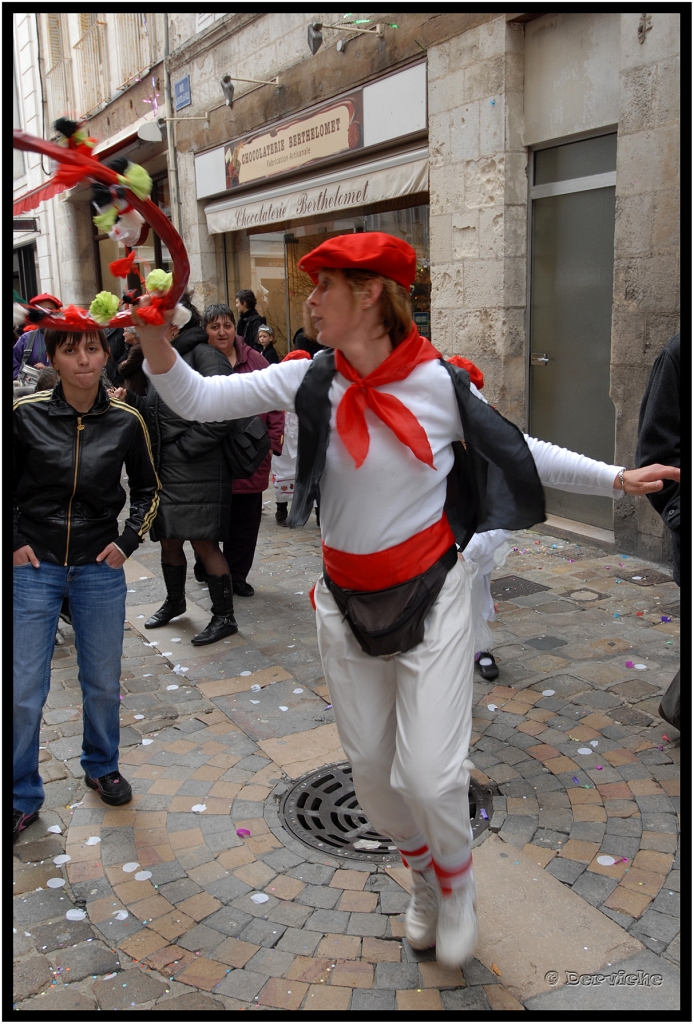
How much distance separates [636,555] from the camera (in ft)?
22.0

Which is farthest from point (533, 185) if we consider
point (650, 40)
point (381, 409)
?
point (381, 409)

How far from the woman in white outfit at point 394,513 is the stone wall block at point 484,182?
5.64 m

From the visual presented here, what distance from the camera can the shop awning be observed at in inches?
357

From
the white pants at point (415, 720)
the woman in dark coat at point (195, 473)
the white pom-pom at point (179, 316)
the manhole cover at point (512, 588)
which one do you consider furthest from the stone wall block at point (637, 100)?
the white pom-pom at point (179, 316)

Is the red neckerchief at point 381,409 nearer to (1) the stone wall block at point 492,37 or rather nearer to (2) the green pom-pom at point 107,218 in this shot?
(2) the green pom-pom at point 107,218

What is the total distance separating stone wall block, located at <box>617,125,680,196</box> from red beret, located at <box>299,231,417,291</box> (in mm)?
4282

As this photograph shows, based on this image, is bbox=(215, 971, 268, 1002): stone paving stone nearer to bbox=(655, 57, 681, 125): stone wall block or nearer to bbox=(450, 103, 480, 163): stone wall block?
bbox=(655, 57, 681, 125): stone wall block

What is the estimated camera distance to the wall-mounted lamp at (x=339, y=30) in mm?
9088

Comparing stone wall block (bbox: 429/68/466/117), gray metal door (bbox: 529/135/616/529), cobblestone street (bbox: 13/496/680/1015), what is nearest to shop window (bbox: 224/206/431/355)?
stone wall block (bbox: 429/68/466/117)

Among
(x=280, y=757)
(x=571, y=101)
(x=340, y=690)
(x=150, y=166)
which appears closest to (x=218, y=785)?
(x=280, y=757)

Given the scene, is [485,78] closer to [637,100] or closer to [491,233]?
[491,233]

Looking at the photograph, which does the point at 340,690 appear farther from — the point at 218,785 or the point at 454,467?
the point at 218,785

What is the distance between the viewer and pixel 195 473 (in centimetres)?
539

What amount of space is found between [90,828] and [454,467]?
208 centimetres
